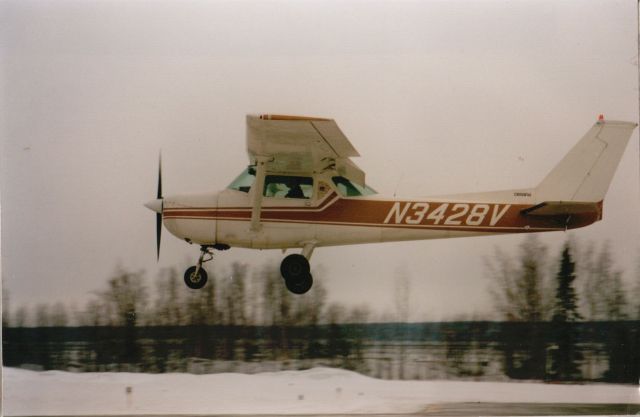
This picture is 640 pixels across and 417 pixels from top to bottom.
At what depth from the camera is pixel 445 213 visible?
8.45 meters

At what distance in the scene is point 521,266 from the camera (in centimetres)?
924

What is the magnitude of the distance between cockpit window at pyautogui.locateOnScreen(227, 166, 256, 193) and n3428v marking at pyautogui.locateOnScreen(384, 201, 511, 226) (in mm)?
1497

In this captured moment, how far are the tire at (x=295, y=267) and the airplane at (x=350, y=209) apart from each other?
0.01m

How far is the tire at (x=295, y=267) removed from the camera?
27.7 ft

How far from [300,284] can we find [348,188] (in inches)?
45.4

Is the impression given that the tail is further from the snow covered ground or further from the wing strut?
the wing strut

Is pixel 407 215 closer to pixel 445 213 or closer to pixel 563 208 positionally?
pixel 445 213

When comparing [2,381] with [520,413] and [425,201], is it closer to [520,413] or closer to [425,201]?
[425,201]

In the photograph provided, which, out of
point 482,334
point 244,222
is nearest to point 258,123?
point 244,222

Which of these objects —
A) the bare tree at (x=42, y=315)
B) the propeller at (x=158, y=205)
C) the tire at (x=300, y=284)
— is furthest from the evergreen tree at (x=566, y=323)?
the bare tree at (x=42, y=315)

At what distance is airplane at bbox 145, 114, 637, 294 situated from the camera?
8344 millimetres

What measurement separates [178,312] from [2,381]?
2075 millimetres

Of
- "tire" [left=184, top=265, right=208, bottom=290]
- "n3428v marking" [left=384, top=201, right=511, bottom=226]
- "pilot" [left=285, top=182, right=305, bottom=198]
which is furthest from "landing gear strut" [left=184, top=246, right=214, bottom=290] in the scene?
"n3428v marking" [left=384, top=201, right=511, bottom=226]

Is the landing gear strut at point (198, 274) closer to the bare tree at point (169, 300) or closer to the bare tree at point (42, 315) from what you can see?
the bare tree at point (169, 300)
